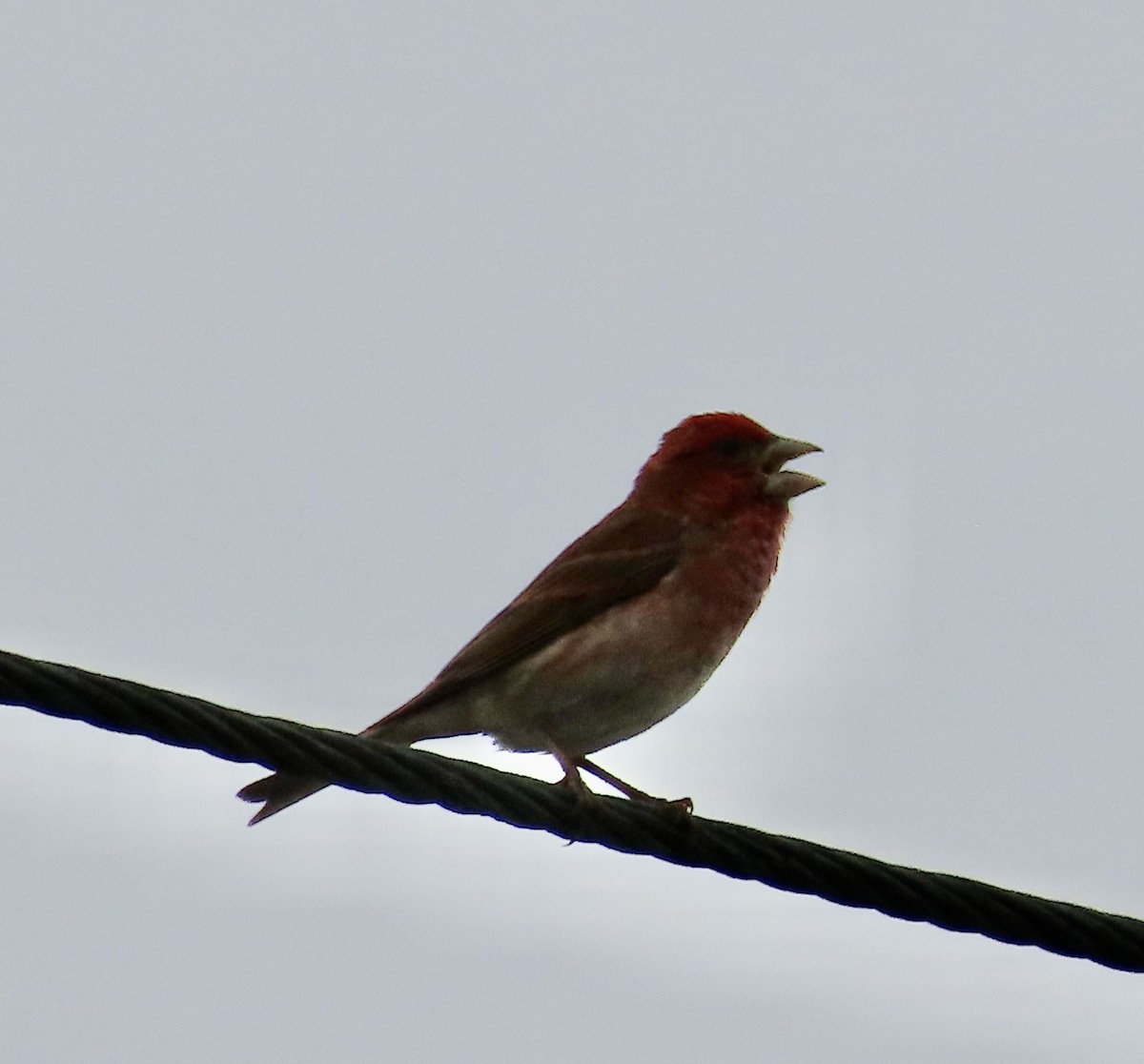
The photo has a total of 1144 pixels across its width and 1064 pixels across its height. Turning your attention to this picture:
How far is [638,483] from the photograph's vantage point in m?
8.70

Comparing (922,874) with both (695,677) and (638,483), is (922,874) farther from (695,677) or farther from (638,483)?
(638,483)

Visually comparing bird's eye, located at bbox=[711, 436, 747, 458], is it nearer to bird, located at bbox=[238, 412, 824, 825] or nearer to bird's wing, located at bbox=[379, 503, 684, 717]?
bird, located at bbox=[238, 412, 824, 825]

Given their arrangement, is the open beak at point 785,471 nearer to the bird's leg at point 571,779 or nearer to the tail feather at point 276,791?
the bird's leg at point 571,779

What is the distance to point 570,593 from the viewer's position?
25.4ft

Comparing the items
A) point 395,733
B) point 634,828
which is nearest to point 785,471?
point 395,733

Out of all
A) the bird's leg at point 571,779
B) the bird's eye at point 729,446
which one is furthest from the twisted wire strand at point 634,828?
the bird's eye at point 729,446

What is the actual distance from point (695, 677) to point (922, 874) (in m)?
2.40

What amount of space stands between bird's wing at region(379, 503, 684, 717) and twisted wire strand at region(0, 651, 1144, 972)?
5.46 ft

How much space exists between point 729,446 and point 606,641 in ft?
4.35

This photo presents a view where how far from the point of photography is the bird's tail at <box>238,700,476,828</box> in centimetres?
725

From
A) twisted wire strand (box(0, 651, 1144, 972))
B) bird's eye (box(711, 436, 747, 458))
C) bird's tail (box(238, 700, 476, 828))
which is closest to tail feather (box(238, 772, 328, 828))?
bird's tail (box(238, 700, 476, 828))

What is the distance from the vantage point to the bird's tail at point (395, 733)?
23.8 feet

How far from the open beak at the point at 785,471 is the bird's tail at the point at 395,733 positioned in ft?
5.13

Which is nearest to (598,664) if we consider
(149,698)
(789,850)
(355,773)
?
(789,850)
